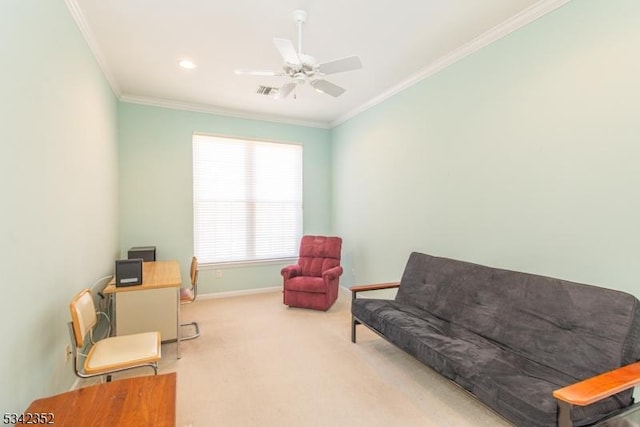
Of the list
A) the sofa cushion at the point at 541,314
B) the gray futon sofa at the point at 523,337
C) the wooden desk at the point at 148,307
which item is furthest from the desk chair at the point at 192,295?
the sofa cushion at the point at 541,314

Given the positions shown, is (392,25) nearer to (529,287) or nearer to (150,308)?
(529,287)

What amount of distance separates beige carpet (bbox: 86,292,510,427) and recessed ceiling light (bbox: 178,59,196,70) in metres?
2.96

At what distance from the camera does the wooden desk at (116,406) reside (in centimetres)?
119

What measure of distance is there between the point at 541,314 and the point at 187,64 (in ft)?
12.8

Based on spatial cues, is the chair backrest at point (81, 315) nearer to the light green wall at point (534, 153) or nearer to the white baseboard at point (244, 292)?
the white baseboard at point (244, 292)

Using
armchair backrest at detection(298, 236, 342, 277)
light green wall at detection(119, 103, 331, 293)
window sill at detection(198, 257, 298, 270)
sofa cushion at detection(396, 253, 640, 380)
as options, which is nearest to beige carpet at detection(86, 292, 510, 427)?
sofa cushion at detection(396, 253, 640, 380)

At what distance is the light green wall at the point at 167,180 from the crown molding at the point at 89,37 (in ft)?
2.30

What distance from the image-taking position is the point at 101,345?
213 centimetres

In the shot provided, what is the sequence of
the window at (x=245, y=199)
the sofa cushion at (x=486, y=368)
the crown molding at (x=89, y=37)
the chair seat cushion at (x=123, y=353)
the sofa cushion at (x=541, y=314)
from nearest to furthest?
1. the sofa cushion at (x=486, y=368)
2. the sofa cushion at (x=541, y=314)
3. the chair seat cushion at (x=123, y=353)
4. the crown molding at (x=89, y=37)
5. the window at (x=245, y=199)

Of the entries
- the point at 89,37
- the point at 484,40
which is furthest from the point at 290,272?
the point at 484,40

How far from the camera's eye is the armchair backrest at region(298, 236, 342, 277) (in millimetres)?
4559

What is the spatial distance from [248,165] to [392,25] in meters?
3.10

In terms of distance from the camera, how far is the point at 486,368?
6.22 ft

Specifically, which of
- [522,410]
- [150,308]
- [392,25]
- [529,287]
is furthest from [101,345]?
[392,25]
